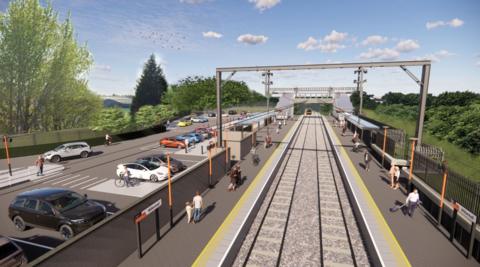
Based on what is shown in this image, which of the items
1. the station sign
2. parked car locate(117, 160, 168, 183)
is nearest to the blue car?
parked car locate(117, 160, 168, 183)

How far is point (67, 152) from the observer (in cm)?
2264

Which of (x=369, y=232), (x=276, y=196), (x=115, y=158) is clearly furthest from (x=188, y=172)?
(x=115, y=158)

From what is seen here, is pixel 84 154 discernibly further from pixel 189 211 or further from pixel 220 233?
pixel 220 233

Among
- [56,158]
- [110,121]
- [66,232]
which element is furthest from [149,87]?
[66,232]

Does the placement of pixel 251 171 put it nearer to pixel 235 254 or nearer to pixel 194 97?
pixel 235 254

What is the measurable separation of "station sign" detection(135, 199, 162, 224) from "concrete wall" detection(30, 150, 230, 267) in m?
0.25

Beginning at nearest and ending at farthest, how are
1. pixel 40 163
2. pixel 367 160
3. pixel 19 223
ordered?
1. pixel 19 223
2. pixel 367 160
3. pixel 40 163

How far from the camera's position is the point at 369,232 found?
9305 millimetres

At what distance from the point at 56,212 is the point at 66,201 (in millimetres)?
650

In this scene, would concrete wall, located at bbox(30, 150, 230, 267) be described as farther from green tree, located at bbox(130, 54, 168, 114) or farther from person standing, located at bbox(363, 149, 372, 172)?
green tree, located at bbox(130, 54, 168, 114)

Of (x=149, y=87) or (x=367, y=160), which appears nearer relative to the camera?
(x=367, y=160)

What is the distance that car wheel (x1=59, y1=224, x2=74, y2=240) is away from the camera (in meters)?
A: 9.31

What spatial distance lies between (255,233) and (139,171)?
981cm

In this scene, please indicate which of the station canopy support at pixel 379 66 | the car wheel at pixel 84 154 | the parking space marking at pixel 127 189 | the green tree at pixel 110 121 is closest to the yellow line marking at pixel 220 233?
the parking space marking at pixel 127 189
